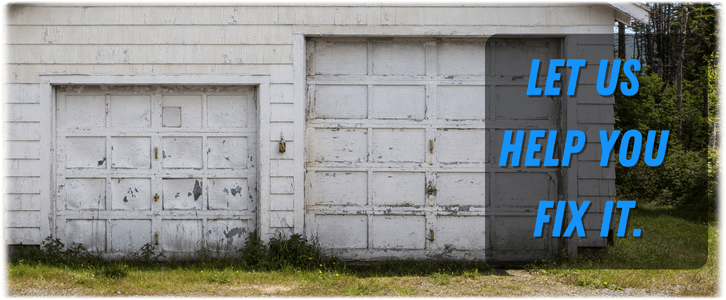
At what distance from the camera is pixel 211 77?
5.22m

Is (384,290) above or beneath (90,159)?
beneath

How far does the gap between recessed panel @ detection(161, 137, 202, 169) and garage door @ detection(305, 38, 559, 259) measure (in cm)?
121

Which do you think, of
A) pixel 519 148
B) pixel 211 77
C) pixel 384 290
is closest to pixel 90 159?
pixel 211 77

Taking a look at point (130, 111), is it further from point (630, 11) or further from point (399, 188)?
point (630, 11)

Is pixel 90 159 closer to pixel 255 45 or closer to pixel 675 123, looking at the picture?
pixel 255 45

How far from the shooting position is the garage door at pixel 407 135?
5406 mm

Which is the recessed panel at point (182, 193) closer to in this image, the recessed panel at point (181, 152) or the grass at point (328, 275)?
the recessed panel at point (181, 152)

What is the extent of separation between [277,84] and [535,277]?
3230 mm

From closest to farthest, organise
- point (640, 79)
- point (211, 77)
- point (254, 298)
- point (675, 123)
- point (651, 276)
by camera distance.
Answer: point (254, 298)
point (651, 276)
point (211, 77)
point (640, 79)
point (675, 123)

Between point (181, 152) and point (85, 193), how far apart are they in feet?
3.70

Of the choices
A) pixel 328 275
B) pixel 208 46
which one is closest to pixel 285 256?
pixel 328 275

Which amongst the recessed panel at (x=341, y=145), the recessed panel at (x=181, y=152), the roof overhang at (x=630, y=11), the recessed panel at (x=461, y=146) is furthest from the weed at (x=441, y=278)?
the roof overhang at (x=630, y=11)

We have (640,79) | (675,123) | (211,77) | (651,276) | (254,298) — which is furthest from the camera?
(675,123)

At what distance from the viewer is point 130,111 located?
538 cm
